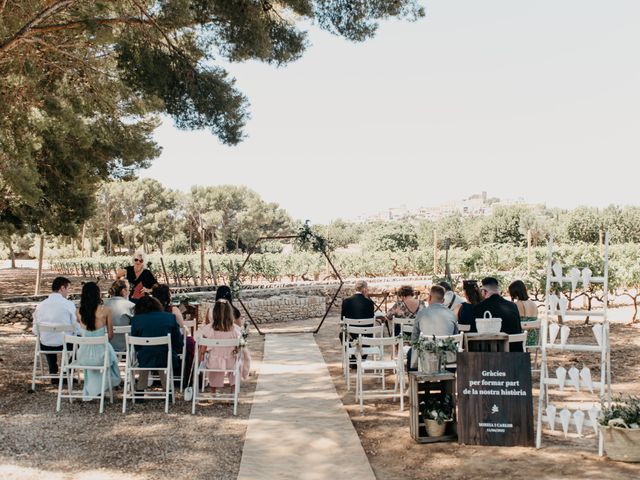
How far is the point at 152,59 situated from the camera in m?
9.07

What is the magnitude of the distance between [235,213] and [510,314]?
6114 centimetres

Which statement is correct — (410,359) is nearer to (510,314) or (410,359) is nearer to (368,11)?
(510,314)

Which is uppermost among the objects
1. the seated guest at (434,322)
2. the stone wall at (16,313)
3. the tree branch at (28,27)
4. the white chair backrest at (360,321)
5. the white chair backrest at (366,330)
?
the tree branch at (28,27)

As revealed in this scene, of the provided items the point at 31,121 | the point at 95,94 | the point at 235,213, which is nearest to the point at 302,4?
the point at 95,94

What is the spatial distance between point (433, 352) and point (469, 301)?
91.0 inches

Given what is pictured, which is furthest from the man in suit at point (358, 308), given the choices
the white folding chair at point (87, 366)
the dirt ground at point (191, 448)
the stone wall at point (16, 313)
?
the stone wall at point (16, 313)

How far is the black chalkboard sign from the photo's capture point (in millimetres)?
5176

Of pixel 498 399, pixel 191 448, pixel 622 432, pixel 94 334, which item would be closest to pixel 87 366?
pixel 94 334

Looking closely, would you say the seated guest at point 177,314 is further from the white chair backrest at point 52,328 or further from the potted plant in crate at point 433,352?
the potted plant in crate at point 433,352

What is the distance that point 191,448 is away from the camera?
17.1 feet

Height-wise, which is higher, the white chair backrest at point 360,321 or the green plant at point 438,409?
the white chair backrest at point 360,321

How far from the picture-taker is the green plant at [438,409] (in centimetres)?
536

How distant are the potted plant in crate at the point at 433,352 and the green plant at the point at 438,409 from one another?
250mm

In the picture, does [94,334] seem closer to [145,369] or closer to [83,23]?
[145,369]
